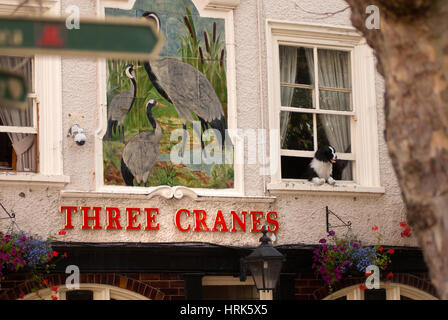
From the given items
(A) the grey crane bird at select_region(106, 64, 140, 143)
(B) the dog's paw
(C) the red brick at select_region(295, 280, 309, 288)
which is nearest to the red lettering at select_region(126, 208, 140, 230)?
(A) the grey crane bird at select_region(106, 64, 140, 143)

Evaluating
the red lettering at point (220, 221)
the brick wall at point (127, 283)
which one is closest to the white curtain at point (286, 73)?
the red lettering at point (220, 221)

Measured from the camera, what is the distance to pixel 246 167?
12188 mm

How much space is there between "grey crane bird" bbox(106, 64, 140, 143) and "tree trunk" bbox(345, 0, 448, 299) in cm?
616

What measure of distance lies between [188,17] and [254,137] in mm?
1814

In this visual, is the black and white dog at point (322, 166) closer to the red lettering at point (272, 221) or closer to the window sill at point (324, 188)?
the window sill at point (324, 188)

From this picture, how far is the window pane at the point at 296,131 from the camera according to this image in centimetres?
1261

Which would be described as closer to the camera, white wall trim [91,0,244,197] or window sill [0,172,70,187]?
window sill [0,172,70,187]

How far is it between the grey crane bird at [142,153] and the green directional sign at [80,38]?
7170 millimetres

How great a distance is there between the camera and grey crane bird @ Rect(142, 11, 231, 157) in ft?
39.4

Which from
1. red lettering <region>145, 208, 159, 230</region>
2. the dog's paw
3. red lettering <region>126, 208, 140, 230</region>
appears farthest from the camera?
the dog's paw

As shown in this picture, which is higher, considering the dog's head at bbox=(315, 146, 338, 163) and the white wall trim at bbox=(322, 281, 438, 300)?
the dog's head at bbox=(315, 146, 338, 163)

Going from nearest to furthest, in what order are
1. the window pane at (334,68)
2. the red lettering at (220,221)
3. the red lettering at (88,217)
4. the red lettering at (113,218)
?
the red lettering at (88,217) < the red lettering at (113,218) < the red lettering at (220,221) < the window pane at (334,68)

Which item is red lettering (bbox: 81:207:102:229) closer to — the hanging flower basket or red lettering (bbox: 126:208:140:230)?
red lettering (bbox: 126:208:140:230)
